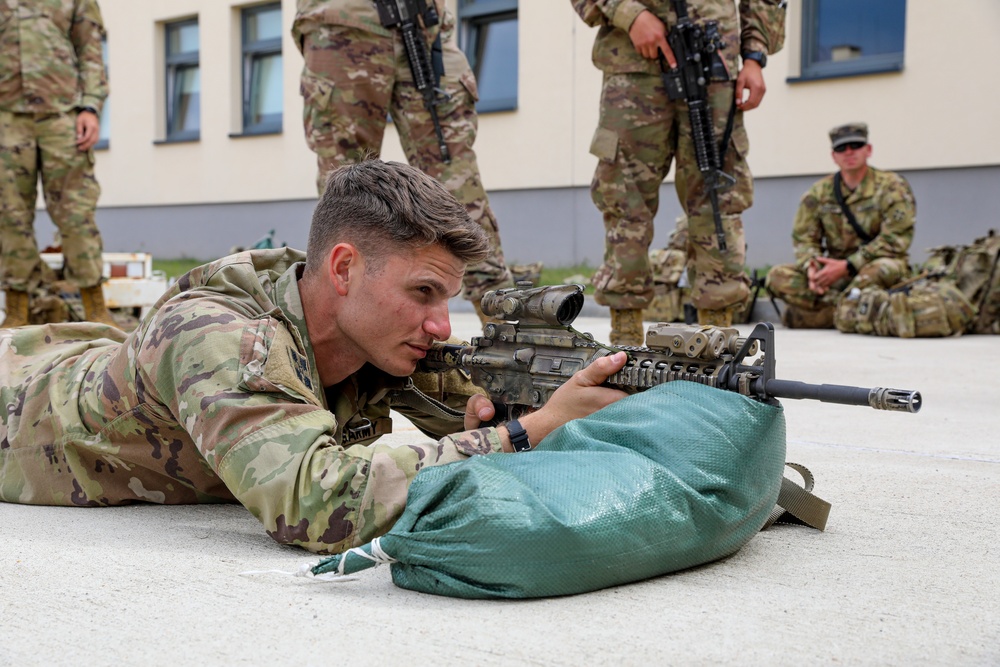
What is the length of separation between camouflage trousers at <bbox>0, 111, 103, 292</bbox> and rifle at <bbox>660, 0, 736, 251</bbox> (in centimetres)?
354

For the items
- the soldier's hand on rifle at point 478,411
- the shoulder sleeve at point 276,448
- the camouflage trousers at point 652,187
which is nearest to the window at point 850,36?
the camouflage trousers at point 652,187

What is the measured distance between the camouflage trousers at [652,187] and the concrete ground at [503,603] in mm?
2296

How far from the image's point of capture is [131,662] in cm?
154

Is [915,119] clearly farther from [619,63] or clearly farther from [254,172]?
[254,172]

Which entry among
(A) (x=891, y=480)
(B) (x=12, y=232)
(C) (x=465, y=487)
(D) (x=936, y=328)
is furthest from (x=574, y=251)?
(C) (x=465, y=487)

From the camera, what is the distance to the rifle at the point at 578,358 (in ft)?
6.58

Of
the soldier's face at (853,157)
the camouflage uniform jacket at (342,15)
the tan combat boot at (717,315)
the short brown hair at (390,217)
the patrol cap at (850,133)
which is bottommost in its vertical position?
the tan combat boot at (717,315)

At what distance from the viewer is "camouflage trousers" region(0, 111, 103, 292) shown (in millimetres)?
6258

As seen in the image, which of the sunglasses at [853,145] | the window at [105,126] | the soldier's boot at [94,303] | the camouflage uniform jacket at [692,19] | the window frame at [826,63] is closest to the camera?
the camouflage uniform jacket at [692,19]

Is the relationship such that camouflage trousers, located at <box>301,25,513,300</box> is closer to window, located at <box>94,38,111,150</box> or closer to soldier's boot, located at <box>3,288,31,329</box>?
soldier's boot, located at <box>3,288,31,329</box>

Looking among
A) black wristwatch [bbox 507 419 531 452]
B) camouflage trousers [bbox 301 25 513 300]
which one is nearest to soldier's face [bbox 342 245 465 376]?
black wristwatch [bbox 507 419 531 452]

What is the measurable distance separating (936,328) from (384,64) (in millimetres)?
4729

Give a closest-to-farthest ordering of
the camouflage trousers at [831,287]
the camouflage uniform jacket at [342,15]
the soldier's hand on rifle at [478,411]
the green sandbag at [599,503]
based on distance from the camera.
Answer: the green sandbag at [599,503], the soldier's hand on rifle at [478,411], the camouflage uniform jacket at [342,15], the camouflage trousers at [831,287]

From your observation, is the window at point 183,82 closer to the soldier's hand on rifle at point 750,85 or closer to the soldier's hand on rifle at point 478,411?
the soldier's hand on rifle at point 750,85
